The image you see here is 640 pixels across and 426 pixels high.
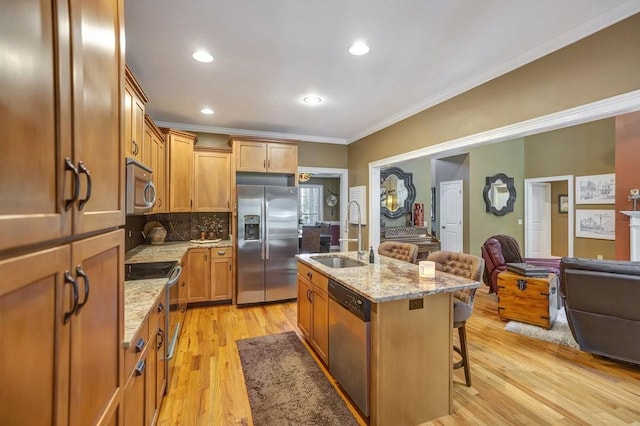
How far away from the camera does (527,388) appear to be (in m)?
2.31

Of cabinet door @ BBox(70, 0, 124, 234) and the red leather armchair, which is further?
the red leather armchair

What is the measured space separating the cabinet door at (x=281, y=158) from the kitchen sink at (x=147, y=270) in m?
2.32

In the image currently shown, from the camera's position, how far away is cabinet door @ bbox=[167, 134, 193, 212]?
410 centimetres

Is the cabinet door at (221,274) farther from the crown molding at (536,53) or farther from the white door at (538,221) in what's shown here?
the white door at (538,221)

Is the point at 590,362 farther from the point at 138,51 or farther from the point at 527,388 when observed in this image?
the point at 138,51

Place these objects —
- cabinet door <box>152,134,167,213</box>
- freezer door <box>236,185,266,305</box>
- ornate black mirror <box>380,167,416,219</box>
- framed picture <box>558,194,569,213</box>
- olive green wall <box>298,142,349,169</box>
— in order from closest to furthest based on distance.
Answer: cabinet door <box>152,134,167,213</box>, freezer door <box>236,185,266,305</box>, olive green wall <box>298,142,349,169</box>, framed picture <box>558,194,569,213</box>, ornate black mirror <box>380,167,416,219</box>

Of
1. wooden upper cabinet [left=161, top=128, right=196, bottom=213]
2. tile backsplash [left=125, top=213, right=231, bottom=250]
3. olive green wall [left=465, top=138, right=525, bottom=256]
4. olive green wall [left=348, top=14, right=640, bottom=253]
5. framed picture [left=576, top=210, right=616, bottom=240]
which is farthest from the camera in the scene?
olive green wall [left=465, top=138, right=525, bottom=256]

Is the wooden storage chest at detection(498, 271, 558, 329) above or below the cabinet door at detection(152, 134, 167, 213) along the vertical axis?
below

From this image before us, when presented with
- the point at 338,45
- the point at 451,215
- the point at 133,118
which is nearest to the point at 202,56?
the point at 133,118

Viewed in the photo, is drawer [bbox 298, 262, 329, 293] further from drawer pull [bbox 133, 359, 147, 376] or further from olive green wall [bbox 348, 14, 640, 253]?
Answer: olive green wall [bbox 348, 14, 640, 253]

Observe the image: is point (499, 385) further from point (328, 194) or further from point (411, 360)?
point (328, 194)

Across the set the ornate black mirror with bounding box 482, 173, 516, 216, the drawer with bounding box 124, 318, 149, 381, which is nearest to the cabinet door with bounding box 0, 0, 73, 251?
the drawer with bounding box 124, 318, 149, 381

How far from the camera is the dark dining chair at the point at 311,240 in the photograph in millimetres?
5867

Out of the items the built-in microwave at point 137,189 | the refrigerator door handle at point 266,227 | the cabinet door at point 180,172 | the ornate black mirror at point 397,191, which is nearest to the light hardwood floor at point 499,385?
the refrigerator door handle at point 266,227
